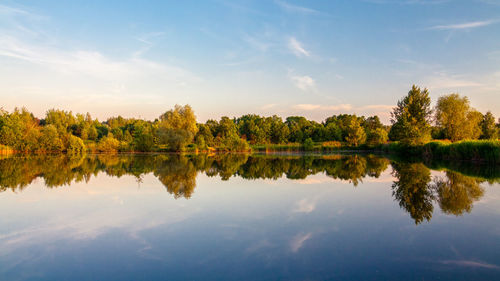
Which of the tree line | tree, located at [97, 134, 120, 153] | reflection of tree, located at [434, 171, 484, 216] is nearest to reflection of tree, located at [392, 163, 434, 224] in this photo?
reflection of tree, located at [434, 171, 484, 216]

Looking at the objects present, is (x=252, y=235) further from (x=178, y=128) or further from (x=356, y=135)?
(x=356, y=135)

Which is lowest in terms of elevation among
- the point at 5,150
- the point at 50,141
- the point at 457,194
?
the point at 457,194

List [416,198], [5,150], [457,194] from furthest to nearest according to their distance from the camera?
[5,150]
[457,194]
[416,198]

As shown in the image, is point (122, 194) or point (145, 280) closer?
point (145, 280)

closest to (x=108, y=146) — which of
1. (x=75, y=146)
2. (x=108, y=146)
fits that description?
(x=108, y=146)

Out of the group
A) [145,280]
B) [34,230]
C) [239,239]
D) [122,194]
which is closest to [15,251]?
[34,230]

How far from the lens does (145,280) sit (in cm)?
391

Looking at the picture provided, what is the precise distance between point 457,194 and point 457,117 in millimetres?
39580

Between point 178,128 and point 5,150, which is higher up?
point 178,128

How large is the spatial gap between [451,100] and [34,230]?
50.5 m

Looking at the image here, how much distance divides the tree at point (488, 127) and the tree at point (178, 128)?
54764mm

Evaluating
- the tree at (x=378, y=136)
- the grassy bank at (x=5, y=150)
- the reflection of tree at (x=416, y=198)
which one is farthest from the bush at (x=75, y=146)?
the tree at (x=378, y=136)

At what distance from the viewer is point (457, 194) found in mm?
9805

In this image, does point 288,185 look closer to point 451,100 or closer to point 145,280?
point 145,280
